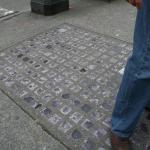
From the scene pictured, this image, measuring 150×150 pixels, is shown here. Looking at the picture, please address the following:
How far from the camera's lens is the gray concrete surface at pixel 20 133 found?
232 centimetres

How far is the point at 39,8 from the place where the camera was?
5.12 metres

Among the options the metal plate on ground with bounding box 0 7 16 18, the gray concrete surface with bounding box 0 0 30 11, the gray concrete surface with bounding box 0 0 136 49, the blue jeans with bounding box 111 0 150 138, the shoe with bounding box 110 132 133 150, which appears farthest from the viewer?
the gray concrete surface with bounding box 0 0 30 11

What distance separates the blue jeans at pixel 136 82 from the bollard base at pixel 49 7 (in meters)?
3.40

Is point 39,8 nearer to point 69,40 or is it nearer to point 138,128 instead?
point 69,40

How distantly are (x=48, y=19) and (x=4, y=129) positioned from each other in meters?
2.82

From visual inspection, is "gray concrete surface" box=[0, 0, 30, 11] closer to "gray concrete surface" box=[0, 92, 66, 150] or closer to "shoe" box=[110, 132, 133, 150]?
"gray concrete surface" box=[0, 92, 66, 150]

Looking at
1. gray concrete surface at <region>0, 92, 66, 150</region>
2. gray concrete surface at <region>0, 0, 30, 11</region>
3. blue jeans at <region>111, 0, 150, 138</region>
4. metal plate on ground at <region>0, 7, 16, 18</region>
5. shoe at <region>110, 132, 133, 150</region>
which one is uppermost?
blue jeans at <region>111, 0, 150, 138</region>

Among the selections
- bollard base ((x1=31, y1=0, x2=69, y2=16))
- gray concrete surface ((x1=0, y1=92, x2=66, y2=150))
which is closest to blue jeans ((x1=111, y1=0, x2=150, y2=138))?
gray concrete surface ((x1=0, y1=92, x2=66, y2=150))

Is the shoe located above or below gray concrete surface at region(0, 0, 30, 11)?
above

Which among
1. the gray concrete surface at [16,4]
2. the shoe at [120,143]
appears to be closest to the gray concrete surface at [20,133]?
the shoe at [120,143]

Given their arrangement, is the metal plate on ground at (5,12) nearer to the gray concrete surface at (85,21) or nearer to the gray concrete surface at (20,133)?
the gray concrete surface at (85,21)

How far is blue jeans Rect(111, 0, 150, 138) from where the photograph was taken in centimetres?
176

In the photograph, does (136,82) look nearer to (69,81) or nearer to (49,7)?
(69,81)

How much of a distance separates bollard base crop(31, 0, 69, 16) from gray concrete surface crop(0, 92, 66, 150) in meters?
2.72
